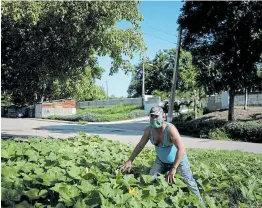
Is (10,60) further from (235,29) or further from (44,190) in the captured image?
(235,29)

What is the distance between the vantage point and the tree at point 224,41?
62.4 feet

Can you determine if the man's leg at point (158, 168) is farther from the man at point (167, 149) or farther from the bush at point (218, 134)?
the bush at point (218, 134)

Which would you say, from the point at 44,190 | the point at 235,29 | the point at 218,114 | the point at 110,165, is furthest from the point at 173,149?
the point at 218,114

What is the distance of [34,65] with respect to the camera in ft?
38.9

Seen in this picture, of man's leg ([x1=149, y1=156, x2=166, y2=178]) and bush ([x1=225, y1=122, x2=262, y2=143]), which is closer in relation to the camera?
man's leg ([x1=149, y1=156, x2=166, y2=178])

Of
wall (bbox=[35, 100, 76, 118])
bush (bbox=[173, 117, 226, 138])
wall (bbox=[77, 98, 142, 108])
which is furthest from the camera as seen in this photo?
wall (bbox=[77, 98, 142, 108])

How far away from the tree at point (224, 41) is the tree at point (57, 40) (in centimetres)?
891

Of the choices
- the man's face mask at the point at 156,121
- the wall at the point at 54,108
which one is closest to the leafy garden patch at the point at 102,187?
the man's face mask at the point at 156,121

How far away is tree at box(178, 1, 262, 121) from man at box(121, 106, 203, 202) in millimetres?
15998

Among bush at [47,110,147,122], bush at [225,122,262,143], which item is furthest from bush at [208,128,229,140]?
bush at [47,110,147,122]

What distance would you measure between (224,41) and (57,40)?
453 inches

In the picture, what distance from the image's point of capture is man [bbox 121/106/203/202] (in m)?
4.33

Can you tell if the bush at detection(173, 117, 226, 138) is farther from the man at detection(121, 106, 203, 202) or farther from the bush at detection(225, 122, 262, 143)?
the man at detection(121, 106, 203, 202)

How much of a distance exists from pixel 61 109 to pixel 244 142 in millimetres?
35762
